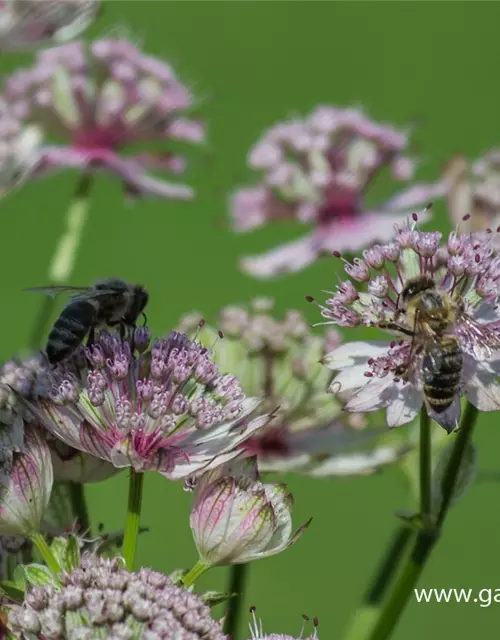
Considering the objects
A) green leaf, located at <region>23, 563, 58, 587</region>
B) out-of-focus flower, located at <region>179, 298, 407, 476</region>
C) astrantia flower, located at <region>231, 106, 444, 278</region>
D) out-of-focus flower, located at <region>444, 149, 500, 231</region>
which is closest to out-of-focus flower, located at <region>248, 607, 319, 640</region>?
green leaf, located at <region>23, 563, 58, 587</region>

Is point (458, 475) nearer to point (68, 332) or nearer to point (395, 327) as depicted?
point (395, 327)

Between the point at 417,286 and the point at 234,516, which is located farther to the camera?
the point at 417,286

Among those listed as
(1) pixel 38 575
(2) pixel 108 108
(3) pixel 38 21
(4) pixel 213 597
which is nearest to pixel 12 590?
(1) pixel 38 575

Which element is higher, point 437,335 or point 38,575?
point 437,335

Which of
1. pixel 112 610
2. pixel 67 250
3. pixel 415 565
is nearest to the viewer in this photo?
pixel 112 610

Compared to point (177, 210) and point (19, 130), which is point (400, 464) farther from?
point (177, 210)

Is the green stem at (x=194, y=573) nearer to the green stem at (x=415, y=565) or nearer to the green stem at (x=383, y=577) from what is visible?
the green stem at (x=415, y=565)

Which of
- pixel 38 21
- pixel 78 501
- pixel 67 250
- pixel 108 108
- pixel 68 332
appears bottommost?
pixel 78 501

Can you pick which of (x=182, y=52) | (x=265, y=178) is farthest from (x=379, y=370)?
(x=182, y=52)
